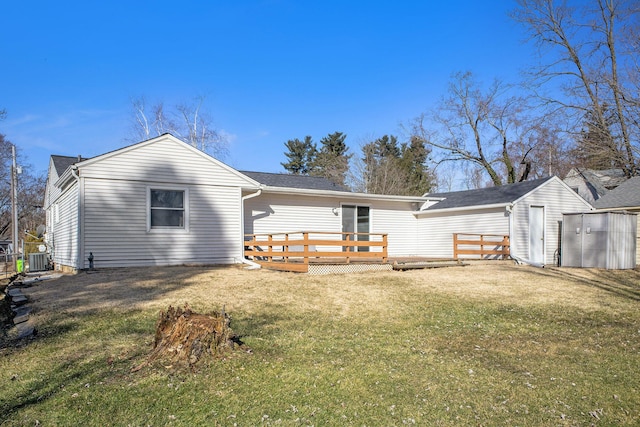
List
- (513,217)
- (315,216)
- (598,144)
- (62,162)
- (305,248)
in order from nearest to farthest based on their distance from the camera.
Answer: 1. (305,248)
2. (62,162)
3. (315,216)
4. (513,217)
5. (598,144)

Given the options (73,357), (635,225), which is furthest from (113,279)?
(635,225)

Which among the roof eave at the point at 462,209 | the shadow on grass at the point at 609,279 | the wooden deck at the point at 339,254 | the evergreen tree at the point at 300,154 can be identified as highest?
the evergreen tree at the point at 300,154

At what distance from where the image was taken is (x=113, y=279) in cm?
980

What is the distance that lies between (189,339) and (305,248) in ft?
22.0

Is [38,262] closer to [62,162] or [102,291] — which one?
[62,162]

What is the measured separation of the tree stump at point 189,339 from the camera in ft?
14.9

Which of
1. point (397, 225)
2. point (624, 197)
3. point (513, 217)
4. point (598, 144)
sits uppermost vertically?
point (598, 144)

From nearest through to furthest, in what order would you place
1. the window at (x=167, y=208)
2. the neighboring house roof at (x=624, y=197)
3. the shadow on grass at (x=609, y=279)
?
the shadow on grass at (x=609, y=279) < the window at (x=167, y=208) < the neighboring house roof at (x=624, y=197)

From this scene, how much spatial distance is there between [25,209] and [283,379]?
39663 mm

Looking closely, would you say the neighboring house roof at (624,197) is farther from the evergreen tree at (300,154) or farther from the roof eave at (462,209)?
the evergreen tree at (300,154)

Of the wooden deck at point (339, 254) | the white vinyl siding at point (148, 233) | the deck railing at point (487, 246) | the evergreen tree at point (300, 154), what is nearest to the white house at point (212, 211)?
the white vinyl siding at point (148, 233)

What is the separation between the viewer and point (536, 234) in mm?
17031

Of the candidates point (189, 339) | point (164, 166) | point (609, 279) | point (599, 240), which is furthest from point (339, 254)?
point (599, 240)

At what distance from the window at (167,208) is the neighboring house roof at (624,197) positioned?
17062mm
